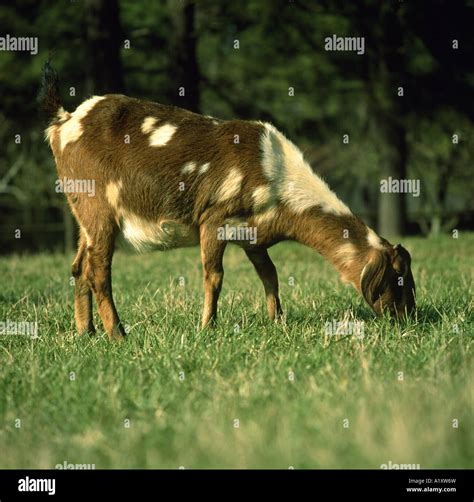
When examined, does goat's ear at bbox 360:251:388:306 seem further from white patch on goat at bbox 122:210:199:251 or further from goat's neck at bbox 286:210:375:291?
white patch on goat at bbox 122:210:199:251

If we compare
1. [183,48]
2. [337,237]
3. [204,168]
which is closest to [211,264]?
[204,168]

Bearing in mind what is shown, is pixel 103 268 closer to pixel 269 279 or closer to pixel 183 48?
pixel 269 279

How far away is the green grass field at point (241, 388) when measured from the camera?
3.93m

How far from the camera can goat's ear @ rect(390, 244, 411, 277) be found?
6.64 m

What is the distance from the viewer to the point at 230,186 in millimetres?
6742

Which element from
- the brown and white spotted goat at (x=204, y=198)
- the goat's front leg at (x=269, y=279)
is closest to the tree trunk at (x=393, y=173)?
the goat's front leg at (x=269, y=279)

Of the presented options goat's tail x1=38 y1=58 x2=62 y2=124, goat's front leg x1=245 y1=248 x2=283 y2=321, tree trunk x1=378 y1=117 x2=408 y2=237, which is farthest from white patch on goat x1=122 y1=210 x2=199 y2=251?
tree trunk x1=378 y1=117 x2=408 y2=237

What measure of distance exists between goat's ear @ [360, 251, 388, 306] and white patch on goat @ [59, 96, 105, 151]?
2.58m

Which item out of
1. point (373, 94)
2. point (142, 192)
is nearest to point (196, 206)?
point (142, 192)

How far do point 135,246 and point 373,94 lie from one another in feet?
39.7

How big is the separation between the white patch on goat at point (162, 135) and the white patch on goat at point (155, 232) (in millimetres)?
614

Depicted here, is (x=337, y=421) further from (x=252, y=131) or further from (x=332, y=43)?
(x=332, y=43)

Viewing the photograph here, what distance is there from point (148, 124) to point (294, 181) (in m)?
1.30

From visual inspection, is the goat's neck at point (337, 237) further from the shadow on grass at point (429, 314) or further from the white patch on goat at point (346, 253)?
the shadow on grass at point (429, 314)
